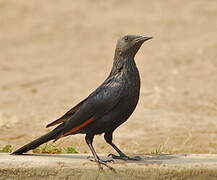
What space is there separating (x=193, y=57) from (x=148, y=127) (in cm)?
490

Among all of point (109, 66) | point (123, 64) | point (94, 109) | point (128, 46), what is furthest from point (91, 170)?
point (109, 66)

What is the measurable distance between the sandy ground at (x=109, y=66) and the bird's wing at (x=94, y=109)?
1.77 metres

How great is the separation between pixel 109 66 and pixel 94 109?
846cm

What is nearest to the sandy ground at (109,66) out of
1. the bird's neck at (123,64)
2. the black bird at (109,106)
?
the black bird at (109,106)

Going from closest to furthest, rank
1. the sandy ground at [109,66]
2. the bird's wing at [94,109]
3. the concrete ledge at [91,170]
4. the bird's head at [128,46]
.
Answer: the concrete ledge at [91,170] < the bird's wing at [94,109] < the bird's head at [128,46] < the sandy ground at [109,66]

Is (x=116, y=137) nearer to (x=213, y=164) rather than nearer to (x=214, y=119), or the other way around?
(x=214, y=119)

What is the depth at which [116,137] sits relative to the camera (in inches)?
331

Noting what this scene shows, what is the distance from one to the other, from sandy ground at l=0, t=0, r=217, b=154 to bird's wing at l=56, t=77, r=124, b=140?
177cm

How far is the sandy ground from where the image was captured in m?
8.66

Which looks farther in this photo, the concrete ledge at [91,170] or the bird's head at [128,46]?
the bird's head at [128,46]

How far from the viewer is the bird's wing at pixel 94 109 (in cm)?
530

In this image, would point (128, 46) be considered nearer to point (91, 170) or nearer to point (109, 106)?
point (109, 106)

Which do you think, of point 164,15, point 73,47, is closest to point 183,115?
point 73,47

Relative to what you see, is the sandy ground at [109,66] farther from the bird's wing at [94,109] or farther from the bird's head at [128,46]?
the bird's head at [128,46]
